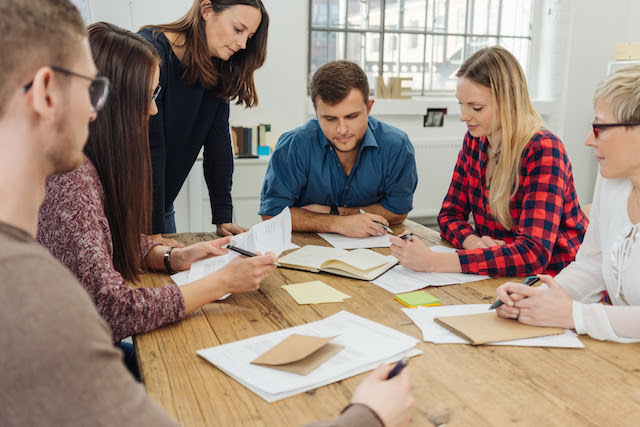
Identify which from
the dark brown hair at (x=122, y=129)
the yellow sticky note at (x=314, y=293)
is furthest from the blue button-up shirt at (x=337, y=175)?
the dark brown hair at (x=122, y=129)

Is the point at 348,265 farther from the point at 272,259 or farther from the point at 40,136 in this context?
the point at 40,136

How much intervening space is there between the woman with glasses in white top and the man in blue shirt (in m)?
0.89

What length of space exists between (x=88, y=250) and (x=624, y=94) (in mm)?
1265

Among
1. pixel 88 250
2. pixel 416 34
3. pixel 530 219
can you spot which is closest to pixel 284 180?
pixel 530 219

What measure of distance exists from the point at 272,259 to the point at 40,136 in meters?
0.86

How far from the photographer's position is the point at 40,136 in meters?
0.67

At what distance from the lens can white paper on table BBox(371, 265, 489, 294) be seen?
1570 millimetres

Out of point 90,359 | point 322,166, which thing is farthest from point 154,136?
point 90,359

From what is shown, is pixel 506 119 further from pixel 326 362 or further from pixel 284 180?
pixel 326 362

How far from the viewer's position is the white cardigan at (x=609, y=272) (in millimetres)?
1235

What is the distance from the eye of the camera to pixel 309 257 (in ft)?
6.01

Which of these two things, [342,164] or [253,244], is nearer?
[253,244]

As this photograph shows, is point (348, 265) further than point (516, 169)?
No

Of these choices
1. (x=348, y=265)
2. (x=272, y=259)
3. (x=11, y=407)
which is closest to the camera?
(x=11, y=407)
